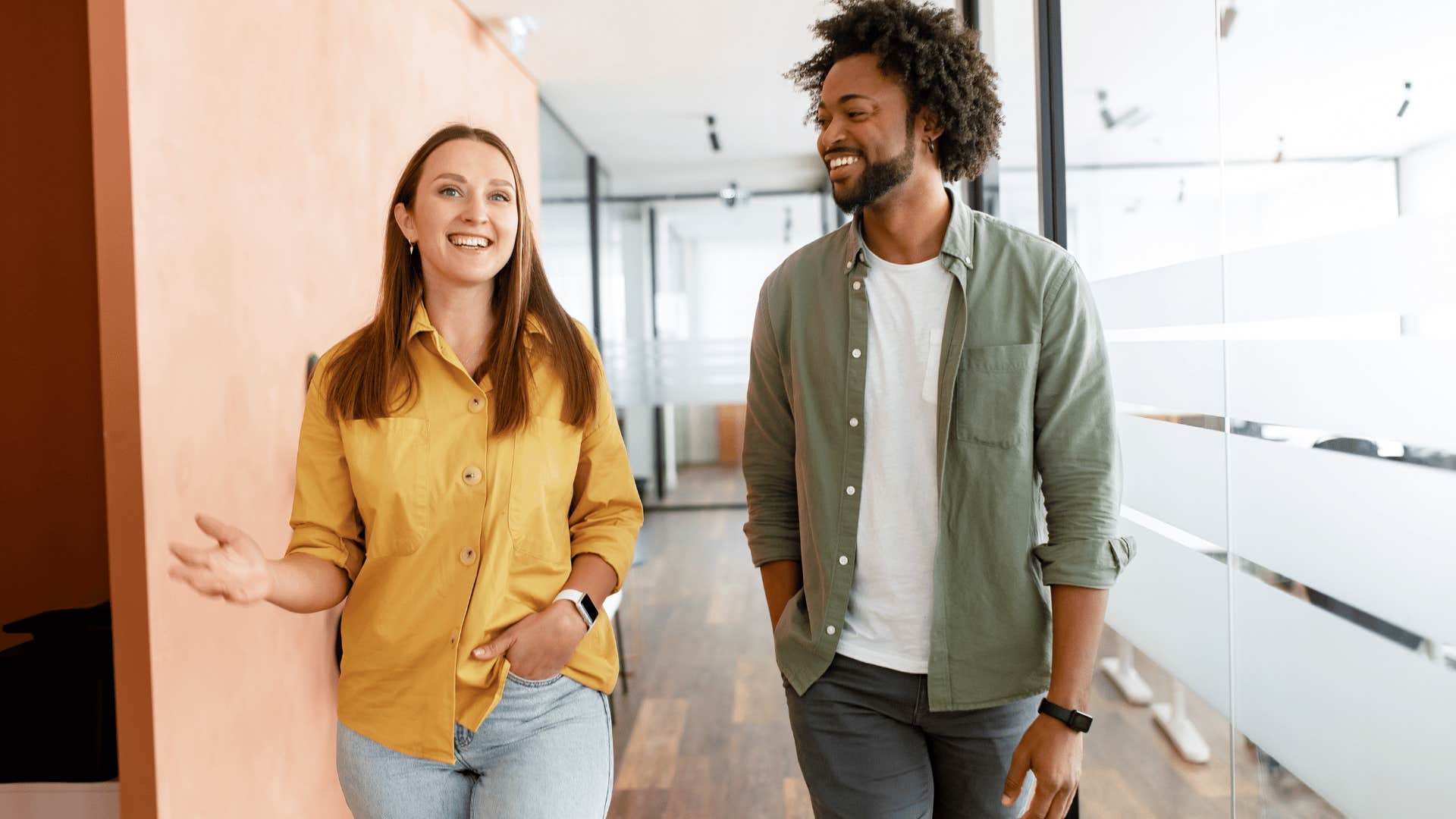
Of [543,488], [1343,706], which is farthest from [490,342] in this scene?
[1343,706]

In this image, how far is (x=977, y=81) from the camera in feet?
4.97

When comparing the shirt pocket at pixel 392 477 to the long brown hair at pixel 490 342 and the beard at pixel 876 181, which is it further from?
the beard at pixel 876 181

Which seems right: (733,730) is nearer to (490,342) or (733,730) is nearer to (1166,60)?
(490,342)

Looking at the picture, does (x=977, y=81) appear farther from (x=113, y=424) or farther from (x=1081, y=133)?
(x=113, y=424)

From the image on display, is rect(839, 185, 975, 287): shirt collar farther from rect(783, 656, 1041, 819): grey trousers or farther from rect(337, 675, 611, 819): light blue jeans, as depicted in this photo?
rect(337, 675, 611, 819): light blue jeans

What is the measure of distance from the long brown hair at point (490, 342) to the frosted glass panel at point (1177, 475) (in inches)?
36.5

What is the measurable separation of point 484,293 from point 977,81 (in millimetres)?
821

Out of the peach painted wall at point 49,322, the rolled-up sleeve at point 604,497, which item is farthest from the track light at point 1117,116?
the peach painted wall at point 49,322

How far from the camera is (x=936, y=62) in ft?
4.78

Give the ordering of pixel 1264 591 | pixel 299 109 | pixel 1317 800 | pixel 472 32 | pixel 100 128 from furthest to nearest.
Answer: pixel 472 32 → pixel 299 109 → pixel 100 128 → pixel 1264 591 → pixel 1317 800

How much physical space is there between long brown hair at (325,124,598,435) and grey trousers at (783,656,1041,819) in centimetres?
55

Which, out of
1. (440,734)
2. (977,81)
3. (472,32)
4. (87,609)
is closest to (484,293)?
(440,734)

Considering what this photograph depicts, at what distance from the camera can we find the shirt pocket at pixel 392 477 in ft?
4.32

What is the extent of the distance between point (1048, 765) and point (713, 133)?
19.7 ft
